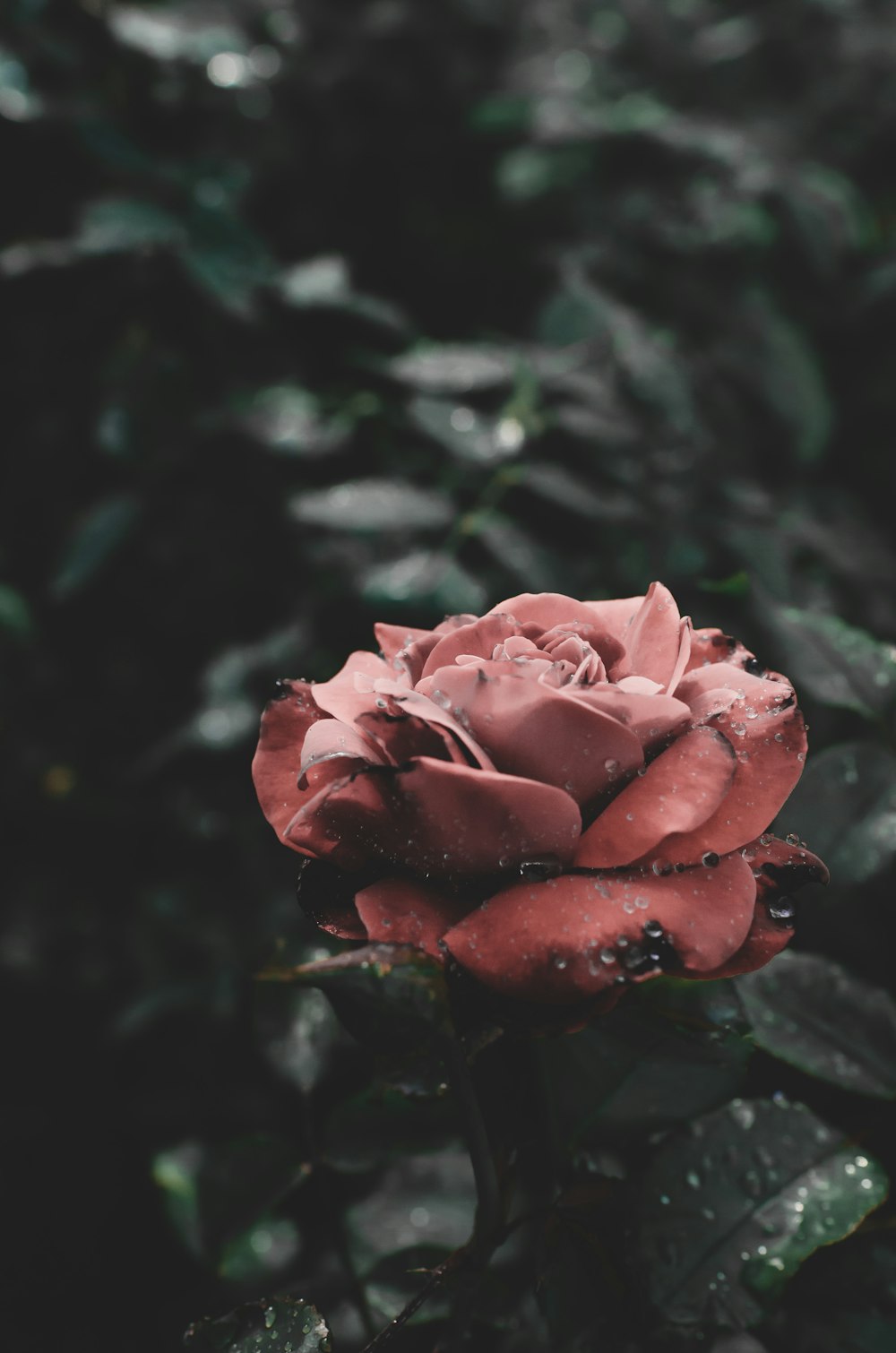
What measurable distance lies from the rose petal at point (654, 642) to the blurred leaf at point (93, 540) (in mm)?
668

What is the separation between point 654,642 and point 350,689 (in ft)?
0.42

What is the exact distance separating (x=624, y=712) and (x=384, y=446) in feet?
2.09

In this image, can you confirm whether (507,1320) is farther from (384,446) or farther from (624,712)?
(384,446)

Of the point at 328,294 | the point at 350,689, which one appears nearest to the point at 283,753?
the point at 350,689

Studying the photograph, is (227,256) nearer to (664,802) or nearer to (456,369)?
(456,369)

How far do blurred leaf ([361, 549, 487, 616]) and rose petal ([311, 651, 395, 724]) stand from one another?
0.89 ft

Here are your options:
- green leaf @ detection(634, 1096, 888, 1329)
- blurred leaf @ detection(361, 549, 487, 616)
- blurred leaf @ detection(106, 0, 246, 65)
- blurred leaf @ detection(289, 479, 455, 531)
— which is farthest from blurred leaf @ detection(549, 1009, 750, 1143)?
blurred leaf @ detection(106, 0, 246, 65)

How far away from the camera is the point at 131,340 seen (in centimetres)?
96

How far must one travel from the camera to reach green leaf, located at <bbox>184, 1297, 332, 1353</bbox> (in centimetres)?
41

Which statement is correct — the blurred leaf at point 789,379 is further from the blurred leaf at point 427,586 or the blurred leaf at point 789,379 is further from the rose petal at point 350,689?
the rose petal at point 350,689

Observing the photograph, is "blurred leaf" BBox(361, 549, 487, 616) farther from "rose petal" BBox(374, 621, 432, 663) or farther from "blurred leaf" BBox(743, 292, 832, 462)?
"blurred leaf" BBox(743, 292, 832, 462)

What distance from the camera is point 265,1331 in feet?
1.37

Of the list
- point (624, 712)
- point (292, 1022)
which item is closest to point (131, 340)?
point (292, 1022)

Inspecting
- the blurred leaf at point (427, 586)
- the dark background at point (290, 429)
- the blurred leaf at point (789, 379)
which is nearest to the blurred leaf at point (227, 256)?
the dark background at point (290, 429)
